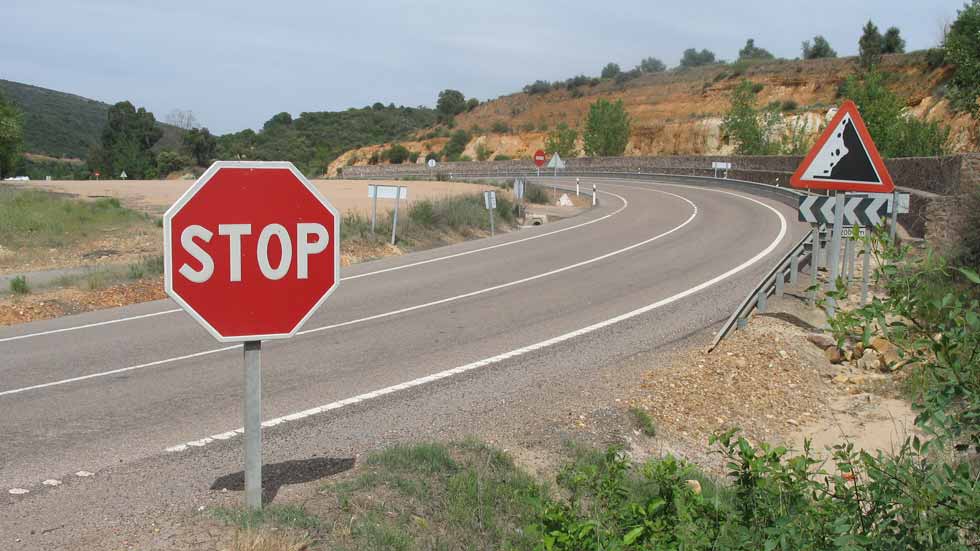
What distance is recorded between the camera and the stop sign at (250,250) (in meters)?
4.04

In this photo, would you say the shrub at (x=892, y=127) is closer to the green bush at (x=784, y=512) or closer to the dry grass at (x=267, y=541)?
the green bush at (x=784, y=512)

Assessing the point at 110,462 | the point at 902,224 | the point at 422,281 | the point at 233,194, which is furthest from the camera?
the point at 902,224

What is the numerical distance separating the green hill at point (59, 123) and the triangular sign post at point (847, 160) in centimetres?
11652

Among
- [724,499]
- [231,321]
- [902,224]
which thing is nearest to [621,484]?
[724,499]

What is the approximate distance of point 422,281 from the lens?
15.6m

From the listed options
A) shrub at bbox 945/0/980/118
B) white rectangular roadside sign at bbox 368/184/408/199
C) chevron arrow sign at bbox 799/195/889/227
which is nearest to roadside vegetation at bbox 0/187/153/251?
white rectangular roadside sign at bbox 368/184/408/199

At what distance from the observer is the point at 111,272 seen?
1683 centimetres

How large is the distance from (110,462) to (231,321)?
2.45 m

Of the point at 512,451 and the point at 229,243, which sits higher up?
the point at 229,243

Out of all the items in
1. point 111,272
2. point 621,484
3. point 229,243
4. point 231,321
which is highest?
Answer: point 229,243

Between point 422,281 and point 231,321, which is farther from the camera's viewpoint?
point 422,281

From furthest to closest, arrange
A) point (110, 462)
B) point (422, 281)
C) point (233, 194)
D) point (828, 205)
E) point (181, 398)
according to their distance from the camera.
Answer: point (422, 281), point (828, 205), point (181, 398), point (110, 462), point (233, 194)

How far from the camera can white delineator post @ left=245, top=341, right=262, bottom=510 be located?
4.37m

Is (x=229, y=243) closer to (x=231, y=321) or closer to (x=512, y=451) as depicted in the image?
Result: (x=231, y=321)
